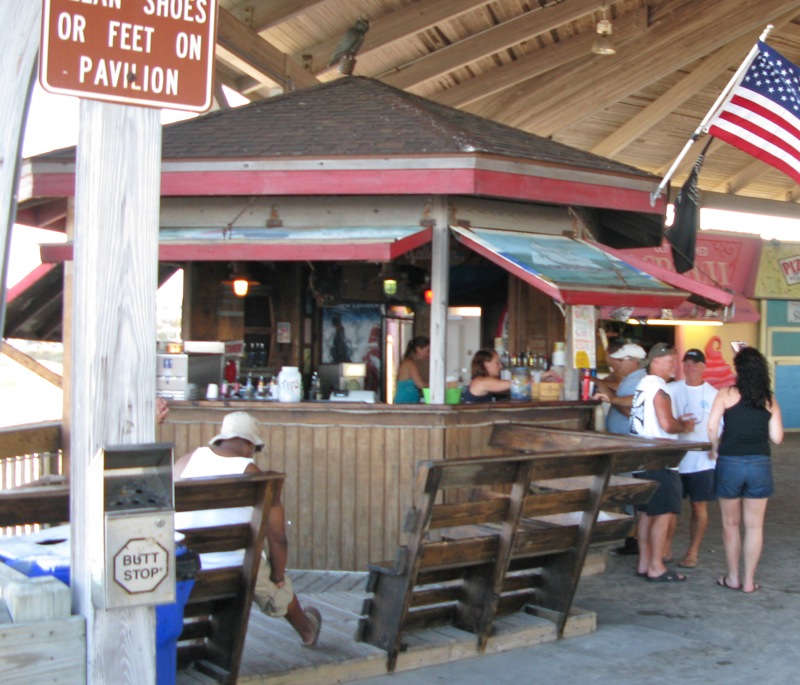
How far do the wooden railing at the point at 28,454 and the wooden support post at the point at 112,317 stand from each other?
164 inches

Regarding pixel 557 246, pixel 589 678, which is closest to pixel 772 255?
pixel 557 246

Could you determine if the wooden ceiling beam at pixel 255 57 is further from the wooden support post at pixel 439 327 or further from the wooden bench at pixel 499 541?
the wooden bench at pixel 499 541

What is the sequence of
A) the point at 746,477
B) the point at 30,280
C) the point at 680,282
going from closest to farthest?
the point at 746,477 < the point at 30,280 < the point at 680,282

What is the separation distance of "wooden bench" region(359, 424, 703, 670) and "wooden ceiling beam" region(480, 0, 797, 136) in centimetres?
1042

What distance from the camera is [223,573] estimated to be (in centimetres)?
503

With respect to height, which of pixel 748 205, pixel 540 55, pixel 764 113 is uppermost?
pixel 540 55

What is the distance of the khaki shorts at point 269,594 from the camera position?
537 cm

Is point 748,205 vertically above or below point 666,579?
above

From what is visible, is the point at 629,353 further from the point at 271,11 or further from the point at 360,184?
the point at 271,11

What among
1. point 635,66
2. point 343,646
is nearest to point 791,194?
point 635,66

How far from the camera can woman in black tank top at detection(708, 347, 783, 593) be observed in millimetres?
7660

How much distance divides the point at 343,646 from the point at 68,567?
225 centimetres

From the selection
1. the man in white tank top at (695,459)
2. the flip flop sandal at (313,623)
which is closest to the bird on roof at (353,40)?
the man in white tank top at (695,459)

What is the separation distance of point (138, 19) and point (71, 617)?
197 centimetres
